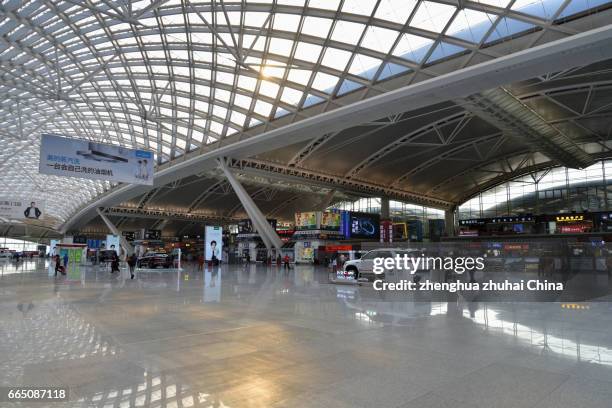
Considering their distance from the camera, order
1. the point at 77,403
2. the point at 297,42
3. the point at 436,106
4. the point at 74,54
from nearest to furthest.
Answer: the point at 77,403
the point at 297,42
the point at 74,54
the point at 436,106

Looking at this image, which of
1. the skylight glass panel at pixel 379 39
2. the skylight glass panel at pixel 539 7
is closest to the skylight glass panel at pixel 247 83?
the skylight glass panel at pixel 379 39

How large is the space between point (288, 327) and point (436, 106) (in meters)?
32.9

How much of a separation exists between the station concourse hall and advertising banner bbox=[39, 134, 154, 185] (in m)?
0.10

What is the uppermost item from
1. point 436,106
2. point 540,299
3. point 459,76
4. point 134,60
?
point 134,60

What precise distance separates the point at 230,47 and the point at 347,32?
7.89 m

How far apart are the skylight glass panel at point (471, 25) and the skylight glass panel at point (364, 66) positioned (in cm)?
535

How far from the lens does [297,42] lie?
1071 inches

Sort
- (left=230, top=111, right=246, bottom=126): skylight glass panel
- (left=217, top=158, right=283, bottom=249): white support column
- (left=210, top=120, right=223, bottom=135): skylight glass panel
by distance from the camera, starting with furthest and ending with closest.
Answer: (left=217, top=158, right=283, bottom=249): white support column
(left=210, top=120, right=223, bottom=135): skylight glass panel
(left=230, top=111, right=246, bottom=126): skylight glass panel

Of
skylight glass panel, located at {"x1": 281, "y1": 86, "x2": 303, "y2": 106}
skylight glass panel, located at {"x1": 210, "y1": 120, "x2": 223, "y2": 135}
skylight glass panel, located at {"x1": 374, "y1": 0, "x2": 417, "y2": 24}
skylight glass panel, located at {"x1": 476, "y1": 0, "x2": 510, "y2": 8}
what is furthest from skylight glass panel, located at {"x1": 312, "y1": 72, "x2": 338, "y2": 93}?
skylight glass panel, located at {"x1": 210, "y1": 120, "x2": 223, "y2": 135}

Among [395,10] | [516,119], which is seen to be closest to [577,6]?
[395,10]

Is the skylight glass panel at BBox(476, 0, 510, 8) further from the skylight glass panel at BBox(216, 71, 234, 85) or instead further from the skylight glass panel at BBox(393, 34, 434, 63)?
the skylight glass panel at BBox(216, 71, 234, 85)

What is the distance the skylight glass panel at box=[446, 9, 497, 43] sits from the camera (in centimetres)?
2202

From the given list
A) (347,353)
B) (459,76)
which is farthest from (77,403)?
(459,76)

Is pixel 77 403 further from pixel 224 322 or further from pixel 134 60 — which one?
pixel 134 60
